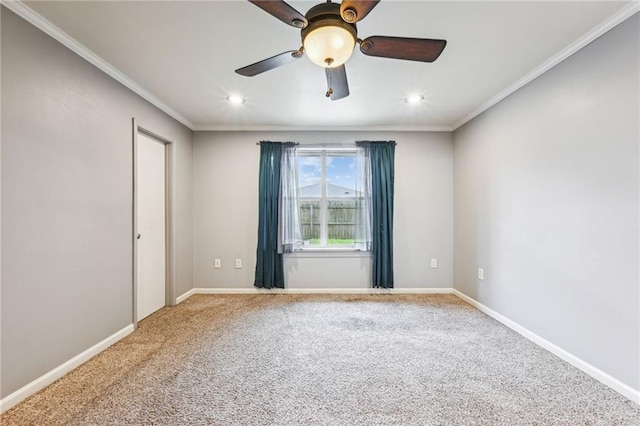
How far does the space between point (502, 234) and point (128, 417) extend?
3.35 meters

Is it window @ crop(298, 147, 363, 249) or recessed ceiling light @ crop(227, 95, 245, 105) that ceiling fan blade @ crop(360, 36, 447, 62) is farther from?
window @ crop(298, 147, 363, 249)

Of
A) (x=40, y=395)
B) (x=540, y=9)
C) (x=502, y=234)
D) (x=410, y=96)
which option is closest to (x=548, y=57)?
(x=540, y=9)

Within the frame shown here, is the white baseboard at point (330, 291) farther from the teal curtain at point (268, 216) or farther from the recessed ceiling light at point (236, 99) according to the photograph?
the recessed ceiling light at point (236, 99)

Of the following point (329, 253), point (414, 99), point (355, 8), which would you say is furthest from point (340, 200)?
point (355, 8)

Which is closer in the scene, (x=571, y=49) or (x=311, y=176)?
(x=571, y=49)

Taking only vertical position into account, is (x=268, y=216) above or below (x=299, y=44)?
below

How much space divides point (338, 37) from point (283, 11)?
0.29 metres

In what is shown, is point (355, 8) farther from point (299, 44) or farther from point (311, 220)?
point (311, 220)

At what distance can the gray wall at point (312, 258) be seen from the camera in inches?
157

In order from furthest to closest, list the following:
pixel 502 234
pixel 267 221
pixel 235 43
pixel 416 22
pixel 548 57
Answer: pixel 267 221, pixel 502 234, pixel 548 57, pixel 235 43, pixel 416 22

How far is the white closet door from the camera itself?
3.02 meters

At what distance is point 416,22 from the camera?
6.00 feet

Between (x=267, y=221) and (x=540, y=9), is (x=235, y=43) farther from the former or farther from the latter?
(x=267, y=221)

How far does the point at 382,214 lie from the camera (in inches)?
154
